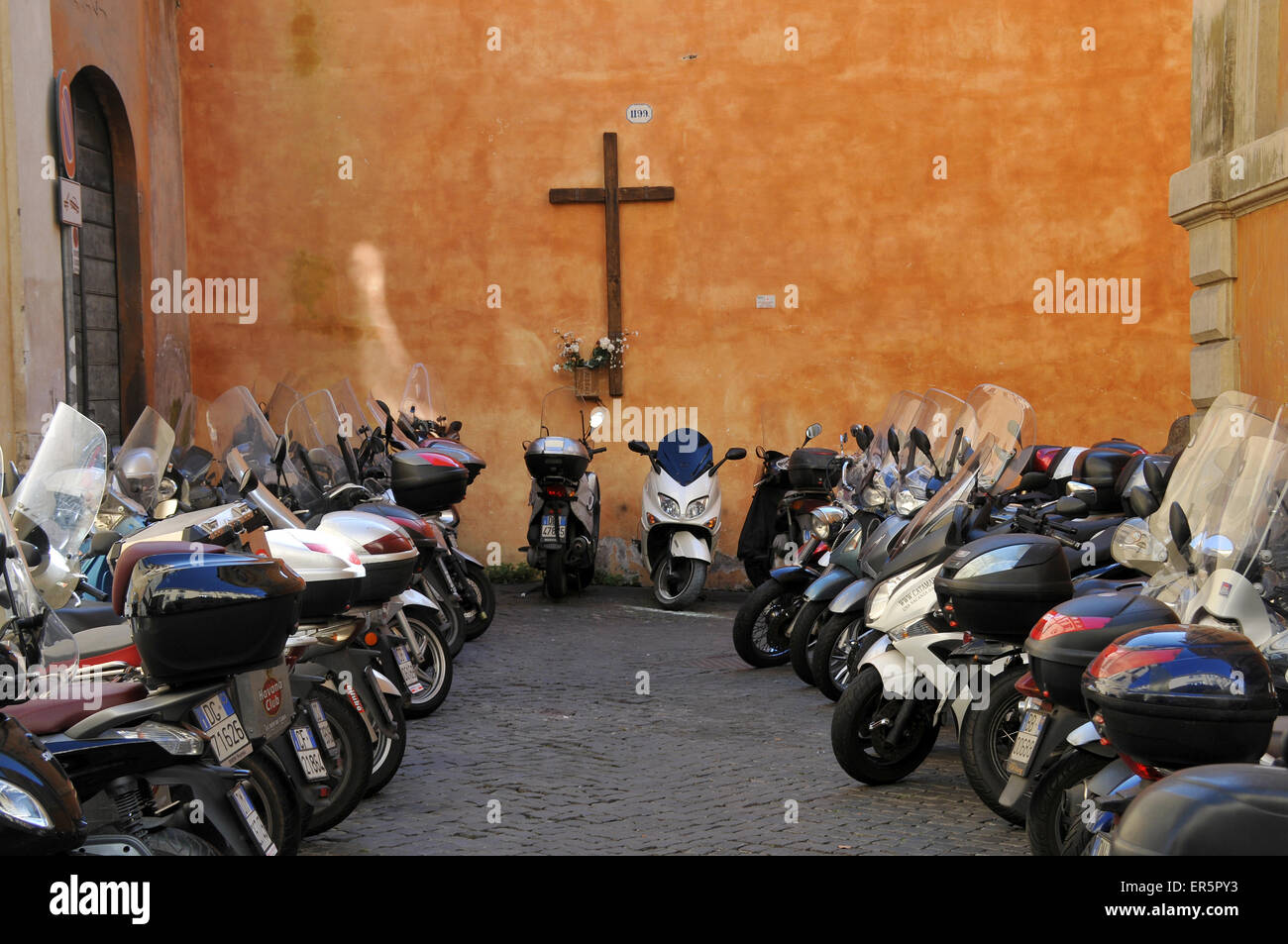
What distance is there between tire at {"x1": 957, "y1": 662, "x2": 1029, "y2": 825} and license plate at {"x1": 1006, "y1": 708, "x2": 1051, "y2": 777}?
521mm

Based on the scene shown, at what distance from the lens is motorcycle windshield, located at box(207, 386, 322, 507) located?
20.7 ft

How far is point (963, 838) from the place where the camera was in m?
4.75

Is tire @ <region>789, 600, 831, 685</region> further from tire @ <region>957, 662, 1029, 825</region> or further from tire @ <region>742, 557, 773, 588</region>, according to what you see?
tire @ <region>742, 557, 773, 588</region>

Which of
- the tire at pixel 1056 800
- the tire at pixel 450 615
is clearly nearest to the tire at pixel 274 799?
the tire at pixel 1056 800

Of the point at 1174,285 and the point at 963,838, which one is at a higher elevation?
the point at 1174,285

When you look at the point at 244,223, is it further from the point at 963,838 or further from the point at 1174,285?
the point at 963,838

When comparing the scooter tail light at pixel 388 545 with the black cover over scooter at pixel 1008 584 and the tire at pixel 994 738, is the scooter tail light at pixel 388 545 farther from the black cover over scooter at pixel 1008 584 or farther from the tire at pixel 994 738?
the tire at pixel 994 738

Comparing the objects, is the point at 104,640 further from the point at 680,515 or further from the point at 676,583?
the point at 676,583

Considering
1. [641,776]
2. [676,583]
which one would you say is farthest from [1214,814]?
[676,583]

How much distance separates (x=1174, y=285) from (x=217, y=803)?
429 inches

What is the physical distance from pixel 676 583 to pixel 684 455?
102 centimetres

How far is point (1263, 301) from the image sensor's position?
7867 millimetres

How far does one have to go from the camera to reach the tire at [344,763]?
4.67 meters
